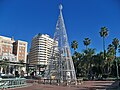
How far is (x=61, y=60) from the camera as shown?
33.8m

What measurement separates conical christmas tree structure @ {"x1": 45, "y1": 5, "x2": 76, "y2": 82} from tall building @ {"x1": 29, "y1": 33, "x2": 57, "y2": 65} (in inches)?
3967

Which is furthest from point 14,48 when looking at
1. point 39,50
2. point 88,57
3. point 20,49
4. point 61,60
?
point 61,60

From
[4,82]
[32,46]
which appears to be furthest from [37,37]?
[4,82]


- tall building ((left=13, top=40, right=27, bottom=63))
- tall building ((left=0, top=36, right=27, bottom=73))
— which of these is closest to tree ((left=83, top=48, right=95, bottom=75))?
tall building ((left=0, top=36, right=27, bottom=73))

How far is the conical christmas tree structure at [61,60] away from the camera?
3344cm

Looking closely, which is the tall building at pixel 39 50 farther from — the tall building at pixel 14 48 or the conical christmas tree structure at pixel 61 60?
the conical christmas tree structure at pixel 61 60

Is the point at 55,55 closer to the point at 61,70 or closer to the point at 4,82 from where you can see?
the point at 61,70

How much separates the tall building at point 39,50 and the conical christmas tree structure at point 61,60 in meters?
101

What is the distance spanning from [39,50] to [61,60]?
10466 cm

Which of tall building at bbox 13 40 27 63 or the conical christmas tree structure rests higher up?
tall building at bbox 13 40 27 63

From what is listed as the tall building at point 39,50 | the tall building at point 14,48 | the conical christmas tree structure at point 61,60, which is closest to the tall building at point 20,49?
the tall building at point 14,48

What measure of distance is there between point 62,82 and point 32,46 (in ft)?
382

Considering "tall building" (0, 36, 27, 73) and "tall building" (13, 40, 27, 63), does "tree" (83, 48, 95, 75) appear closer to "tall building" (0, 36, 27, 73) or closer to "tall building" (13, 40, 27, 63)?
"tall building" (0, 36, 27, 73)

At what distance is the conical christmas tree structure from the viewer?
110ft
